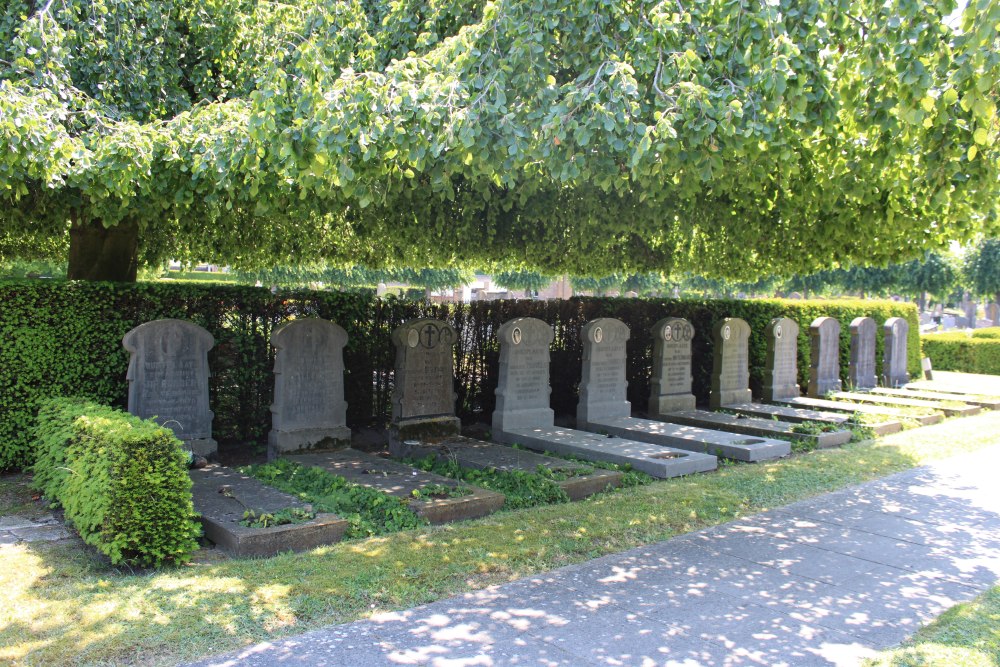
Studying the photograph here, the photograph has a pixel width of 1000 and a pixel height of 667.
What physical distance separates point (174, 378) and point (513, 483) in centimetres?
394

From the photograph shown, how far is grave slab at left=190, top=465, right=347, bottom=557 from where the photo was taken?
18.5 feet

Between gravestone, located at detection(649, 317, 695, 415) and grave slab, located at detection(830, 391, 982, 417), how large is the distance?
4032 mm

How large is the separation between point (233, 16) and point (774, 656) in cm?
862

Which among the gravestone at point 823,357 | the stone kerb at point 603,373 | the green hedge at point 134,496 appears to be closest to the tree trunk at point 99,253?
the green hedge at point 134,496

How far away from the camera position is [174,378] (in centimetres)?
828

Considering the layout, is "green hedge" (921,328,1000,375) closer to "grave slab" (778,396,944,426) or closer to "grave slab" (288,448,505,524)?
"grave slab" (778,396,944,426)

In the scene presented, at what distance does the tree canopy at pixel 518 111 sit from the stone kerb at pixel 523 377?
1.81m

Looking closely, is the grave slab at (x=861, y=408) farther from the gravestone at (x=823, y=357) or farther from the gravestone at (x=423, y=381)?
the gravestone at (x=423, y=381)

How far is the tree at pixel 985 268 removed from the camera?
3459 cm

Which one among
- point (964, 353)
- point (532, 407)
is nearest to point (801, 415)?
point (532, 407)

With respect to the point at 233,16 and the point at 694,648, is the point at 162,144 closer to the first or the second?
the point at 233,16

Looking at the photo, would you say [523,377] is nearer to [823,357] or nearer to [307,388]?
[307,388]

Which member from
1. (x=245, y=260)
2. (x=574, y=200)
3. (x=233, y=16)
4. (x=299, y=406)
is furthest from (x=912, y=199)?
(x=245, y=260)

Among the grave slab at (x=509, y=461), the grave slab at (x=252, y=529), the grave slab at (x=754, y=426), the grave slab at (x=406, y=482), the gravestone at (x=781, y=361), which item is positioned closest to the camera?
the grave slab at (x=252, y=529)
